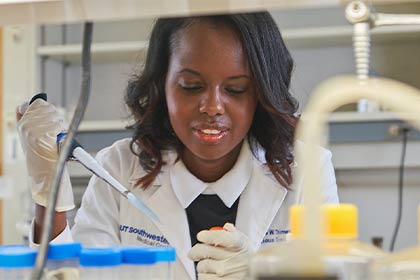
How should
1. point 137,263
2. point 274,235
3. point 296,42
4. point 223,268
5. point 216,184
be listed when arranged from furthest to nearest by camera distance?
1. point 296,42
2. point 216,184
3. point 274,235
4. point 223,268
5. point 137,263

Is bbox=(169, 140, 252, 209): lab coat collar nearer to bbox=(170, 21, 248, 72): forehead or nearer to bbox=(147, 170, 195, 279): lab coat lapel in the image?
bbox=(147, 170, 195, 279): lab coat lapel

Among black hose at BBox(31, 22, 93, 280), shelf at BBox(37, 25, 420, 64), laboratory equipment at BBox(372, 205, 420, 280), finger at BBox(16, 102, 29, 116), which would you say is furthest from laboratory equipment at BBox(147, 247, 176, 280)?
shelf at BBox(37, 25, 420, 64)

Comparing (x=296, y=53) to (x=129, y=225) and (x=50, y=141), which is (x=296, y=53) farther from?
(x=50, y=141)

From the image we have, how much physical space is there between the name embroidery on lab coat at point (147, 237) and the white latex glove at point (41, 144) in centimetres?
32

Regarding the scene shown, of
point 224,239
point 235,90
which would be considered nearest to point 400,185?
point 235,90

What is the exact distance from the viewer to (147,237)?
4.52 ft

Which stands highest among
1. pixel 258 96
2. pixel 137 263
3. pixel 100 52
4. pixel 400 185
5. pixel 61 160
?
pixel 100 52

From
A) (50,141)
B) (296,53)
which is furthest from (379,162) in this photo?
(50,141)

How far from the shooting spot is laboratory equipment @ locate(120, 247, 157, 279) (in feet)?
2.21

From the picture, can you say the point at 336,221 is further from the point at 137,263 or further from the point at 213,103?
the point at 213,103

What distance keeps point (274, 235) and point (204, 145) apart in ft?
0.80

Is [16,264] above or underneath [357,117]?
underneath

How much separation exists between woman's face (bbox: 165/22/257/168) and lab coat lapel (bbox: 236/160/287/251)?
6.3 inches

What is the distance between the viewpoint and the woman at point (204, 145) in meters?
1.29
